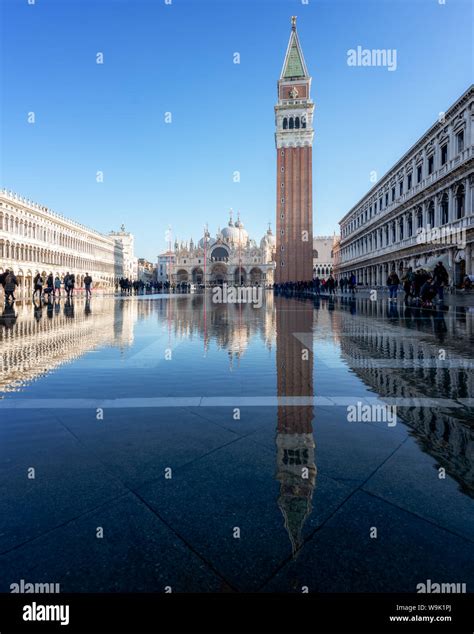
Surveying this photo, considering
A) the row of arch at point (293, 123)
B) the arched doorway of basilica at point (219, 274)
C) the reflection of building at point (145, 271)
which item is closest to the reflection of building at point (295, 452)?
the row of arch at point (293, 123)

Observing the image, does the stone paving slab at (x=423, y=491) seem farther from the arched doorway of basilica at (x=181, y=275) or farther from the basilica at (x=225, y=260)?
the arched doorway of basilica at (x=181, y=275)

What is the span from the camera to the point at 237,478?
7.50 feet

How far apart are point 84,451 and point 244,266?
112307mm

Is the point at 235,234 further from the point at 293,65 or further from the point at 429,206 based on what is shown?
the point at 429,206

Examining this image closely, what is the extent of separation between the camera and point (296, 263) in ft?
225

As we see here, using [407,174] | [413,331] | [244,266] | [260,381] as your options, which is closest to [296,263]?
[407,174]

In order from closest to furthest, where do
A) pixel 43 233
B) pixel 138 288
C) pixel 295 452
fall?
pixel 295 452
pixel 43 233
pixel 138 288

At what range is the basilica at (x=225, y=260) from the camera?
11450 cm

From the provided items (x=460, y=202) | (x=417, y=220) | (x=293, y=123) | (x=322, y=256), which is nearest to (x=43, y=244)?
(x=293, y=123)

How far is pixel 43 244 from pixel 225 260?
62864mm

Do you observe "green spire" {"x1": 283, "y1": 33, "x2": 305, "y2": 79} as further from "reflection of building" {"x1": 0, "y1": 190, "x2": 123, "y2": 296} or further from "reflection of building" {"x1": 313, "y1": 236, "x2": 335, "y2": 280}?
"reflection of building" {"x1": 313, "y1": 236, "x2": 335, "y2": 280}

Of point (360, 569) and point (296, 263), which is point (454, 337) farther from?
point (296, 263)

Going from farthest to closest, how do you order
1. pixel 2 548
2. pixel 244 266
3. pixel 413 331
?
pixel 244 266, pixel 413 331, pixel 2 548

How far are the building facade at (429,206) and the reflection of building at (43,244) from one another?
40743 millimetres
